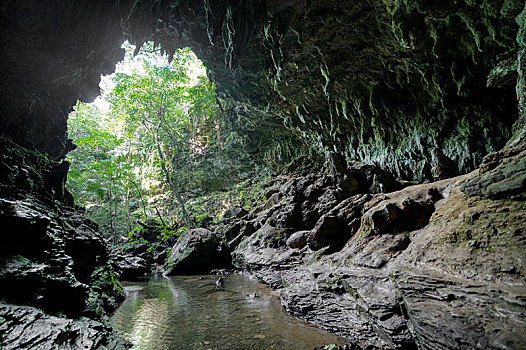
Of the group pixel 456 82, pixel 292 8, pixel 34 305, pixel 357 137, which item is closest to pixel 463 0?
pixel 456 82

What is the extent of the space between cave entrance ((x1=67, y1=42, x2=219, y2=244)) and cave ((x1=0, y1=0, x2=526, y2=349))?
5642mm

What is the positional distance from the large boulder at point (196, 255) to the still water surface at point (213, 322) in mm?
4025

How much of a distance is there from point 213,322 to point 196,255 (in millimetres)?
8008

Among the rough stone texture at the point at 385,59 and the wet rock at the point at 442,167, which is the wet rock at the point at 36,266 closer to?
the rough stone texture at the point at 385,59

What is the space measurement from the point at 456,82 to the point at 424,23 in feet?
8.30

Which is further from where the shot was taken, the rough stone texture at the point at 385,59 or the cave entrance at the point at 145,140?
the cave entrance at the point at 145,140

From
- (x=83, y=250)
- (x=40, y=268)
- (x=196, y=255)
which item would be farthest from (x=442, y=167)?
(x=196, y=255)

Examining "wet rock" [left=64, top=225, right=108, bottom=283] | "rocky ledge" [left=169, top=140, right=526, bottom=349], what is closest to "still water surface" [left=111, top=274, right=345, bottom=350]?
"rocky ledge" [left=169, top=140, right=526, bottom=349]

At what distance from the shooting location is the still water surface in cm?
445

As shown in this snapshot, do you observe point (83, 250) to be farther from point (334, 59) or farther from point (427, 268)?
point (334, 59)

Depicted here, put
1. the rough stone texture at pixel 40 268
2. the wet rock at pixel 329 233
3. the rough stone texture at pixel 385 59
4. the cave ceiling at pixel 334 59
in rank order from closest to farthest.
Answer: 1. the rough stone texture at pixel 40 268
2. the cave ceiling at pixel 334 59
3. the rough stone texture at pixel 385 59
4. the wet rock at pixel 329 233

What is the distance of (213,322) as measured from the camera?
552 centimetres

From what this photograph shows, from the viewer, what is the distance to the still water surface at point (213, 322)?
445cm

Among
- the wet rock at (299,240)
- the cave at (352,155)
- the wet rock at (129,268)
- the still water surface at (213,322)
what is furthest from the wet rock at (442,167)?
the wet rock at (129,268)
